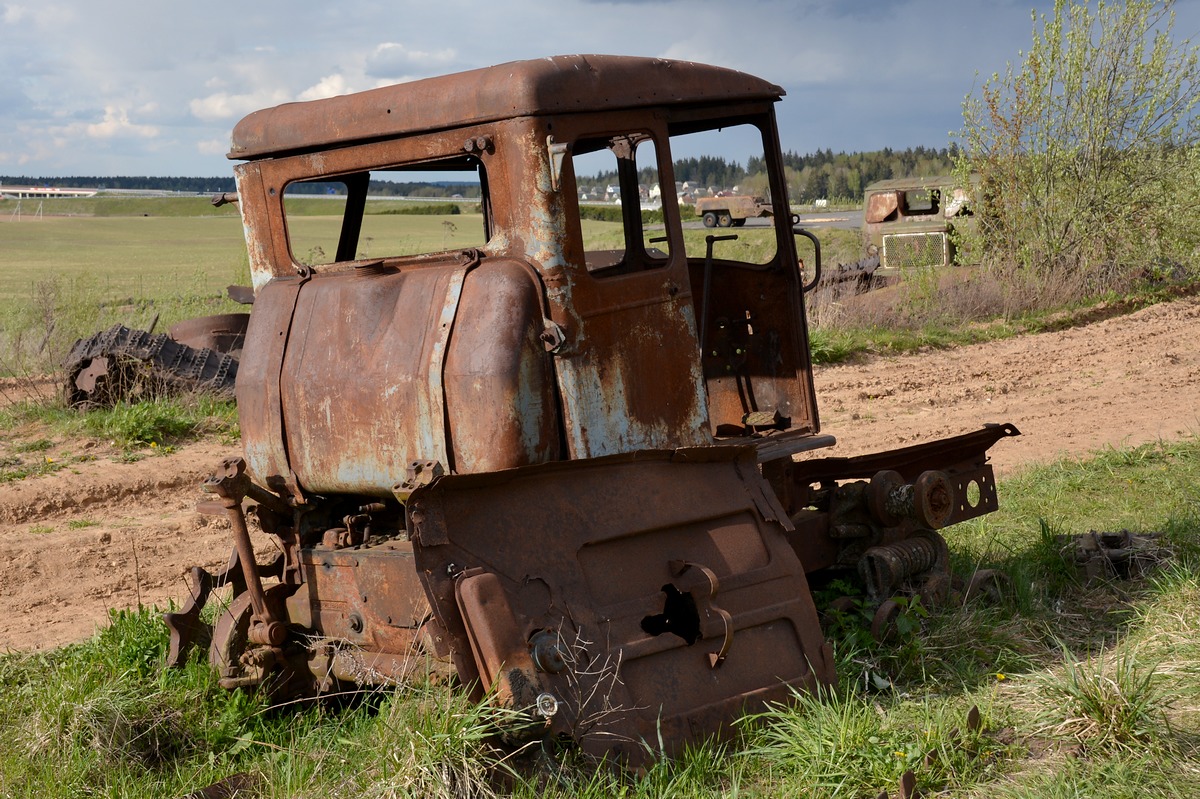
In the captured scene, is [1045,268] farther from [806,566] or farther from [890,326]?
[806,566]

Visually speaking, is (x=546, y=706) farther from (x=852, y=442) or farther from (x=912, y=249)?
(x=912, y=249)

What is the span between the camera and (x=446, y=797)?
3.54m

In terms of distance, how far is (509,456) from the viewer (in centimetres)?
425

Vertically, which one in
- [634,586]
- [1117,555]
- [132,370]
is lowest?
[1117,555]

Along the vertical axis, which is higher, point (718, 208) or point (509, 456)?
point (718, 208)

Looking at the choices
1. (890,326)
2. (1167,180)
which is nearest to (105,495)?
(890,326)

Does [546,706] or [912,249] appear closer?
[546,706]

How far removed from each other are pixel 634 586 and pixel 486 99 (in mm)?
1882

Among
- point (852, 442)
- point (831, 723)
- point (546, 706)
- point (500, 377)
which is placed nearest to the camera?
point (546, 706)

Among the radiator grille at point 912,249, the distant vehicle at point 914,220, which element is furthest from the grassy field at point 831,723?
the radiator grille at point 912,249

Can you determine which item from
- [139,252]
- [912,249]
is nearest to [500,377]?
[912,249]

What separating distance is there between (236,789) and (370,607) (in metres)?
0.79

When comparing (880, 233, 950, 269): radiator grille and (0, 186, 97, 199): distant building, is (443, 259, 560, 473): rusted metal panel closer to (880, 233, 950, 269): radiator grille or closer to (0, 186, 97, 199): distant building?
(880, 233, 950, 269): radiator grille

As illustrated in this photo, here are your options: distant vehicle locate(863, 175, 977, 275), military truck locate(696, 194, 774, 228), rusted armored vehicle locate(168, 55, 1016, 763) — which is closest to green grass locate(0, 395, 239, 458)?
rusted armored vehicle locate(168, 55, 1016, 763)
